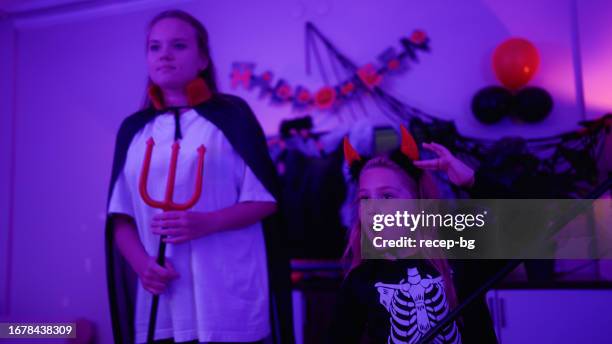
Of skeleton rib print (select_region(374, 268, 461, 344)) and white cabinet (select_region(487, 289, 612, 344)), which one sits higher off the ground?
skeleton rib print (select_region(374, 268, 461, 344))

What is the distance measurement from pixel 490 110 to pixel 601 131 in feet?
1.33

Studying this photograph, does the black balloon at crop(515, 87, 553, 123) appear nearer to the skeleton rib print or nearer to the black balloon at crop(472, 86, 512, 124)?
the black balloon at crop(472, 86, 512, 124)

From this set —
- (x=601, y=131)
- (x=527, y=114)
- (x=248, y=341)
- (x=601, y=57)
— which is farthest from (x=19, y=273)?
(x=601, y=57)

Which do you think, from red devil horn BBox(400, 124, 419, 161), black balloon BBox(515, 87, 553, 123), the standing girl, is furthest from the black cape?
black balloon BBox(515, 87, 553, 123)

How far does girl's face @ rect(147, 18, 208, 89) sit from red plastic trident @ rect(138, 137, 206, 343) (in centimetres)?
20

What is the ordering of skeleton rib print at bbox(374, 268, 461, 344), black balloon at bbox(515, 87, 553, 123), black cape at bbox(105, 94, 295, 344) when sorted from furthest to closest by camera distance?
black balloon at bbox(515, 87, 553, 123), black cape at bbox(105, 94, 295, 344), skeleton rib print at bbox(374, 268, 461, 344)

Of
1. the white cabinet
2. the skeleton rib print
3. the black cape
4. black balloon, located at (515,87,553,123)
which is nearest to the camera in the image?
the skeleton rib print

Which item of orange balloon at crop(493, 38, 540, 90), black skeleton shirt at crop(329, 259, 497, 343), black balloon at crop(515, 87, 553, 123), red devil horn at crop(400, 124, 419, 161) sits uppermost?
orange balloon at crop(493, 38, 540, 90)

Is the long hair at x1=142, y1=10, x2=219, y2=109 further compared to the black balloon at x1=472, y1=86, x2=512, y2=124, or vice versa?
the black balloon at x1=472, y1=86, x2=512, y2=124

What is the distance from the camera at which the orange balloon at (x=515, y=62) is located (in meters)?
1.83

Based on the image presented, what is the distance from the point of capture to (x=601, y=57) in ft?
6.11

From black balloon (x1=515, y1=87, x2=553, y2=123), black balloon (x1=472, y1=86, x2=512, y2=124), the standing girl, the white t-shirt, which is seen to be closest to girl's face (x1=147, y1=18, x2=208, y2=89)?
the standing girl

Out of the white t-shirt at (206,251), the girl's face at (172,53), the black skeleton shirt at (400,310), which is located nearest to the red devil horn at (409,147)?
the black skeleton shirt at (400,310)

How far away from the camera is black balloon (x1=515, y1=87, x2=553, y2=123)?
182 cm
